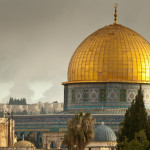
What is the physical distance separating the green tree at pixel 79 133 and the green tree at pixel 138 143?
8.56 meters

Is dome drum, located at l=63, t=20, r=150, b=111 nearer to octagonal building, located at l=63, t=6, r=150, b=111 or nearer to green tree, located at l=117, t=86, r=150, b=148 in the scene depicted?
octagonal building, located at l=63, t=6, r=150, b=111

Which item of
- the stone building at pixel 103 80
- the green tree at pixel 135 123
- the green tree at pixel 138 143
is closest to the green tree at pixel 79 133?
the green tree at pixel 135 123

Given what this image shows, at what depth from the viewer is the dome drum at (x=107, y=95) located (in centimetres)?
8725

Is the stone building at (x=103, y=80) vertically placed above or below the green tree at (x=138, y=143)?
above

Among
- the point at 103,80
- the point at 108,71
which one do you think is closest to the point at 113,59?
the point at 108,71

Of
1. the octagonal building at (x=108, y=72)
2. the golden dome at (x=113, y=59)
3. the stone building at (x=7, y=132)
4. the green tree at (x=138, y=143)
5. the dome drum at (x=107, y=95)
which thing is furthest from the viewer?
the golden dome at (x=113, y=59)

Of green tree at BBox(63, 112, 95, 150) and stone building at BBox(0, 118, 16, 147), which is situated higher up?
stone building at BBox(0, 118, 16, 147)

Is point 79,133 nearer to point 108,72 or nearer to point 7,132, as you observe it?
point 7,132

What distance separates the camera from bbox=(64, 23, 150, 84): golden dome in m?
88.4

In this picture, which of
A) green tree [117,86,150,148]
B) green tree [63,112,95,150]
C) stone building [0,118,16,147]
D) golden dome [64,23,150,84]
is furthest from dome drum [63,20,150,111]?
green tree [117,86,150,148]

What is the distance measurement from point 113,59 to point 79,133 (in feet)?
70.5

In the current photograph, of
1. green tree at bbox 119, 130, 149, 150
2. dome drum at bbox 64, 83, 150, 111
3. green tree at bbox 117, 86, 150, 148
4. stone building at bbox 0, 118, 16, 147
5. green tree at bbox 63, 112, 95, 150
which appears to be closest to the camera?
green tree at bbox 119, 130, 149, 150

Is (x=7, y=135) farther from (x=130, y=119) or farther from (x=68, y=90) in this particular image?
(x=130, y=119)

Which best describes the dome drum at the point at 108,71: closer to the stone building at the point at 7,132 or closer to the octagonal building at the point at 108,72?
the octagonal building at the point at 108,72
